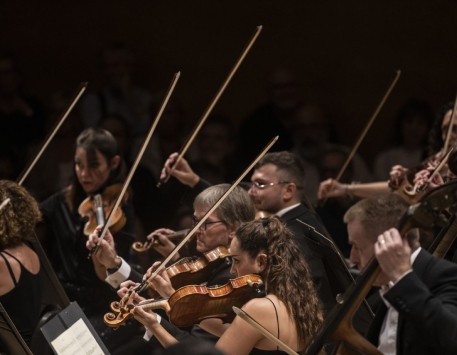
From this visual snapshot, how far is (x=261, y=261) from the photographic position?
402 centimetres

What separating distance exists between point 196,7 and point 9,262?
11.4 ft

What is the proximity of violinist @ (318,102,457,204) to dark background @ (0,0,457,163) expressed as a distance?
1.80 metres

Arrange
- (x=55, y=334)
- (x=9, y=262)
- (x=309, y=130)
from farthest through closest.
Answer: (x=309, y=130) → (x=9, y=262) → (x=55, y=334)

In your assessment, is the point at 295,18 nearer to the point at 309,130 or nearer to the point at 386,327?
the point at 309,130

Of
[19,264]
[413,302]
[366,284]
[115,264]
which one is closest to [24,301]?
[19,264]

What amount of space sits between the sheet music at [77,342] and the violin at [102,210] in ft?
4.05

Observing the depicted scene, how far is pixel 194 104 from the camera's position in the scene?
767 cm

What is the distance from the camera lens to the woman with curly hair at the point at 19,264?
4.58 metres

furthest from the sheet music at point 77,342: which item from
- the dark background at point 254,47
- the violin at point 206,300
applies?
the dark background at point 254,47

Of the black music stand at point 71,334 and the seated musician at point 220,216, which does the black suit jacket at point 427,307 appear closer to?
the black music stand at point 71,334

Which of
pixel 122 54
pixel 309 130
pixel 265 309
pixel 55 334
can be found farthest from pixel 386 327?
pixel 122 54

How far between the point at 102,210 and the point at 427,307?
238 centimetres

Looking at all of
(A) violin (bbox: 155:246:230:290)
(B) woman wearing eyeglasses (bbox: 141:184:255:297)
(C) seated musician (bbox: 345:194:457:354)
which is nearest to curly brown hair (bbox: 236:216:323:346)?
(C) seated musician (bbox: 345:194:457:354)

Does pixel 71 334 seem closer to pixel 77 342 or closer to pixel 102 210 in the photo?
pixel 77 342
